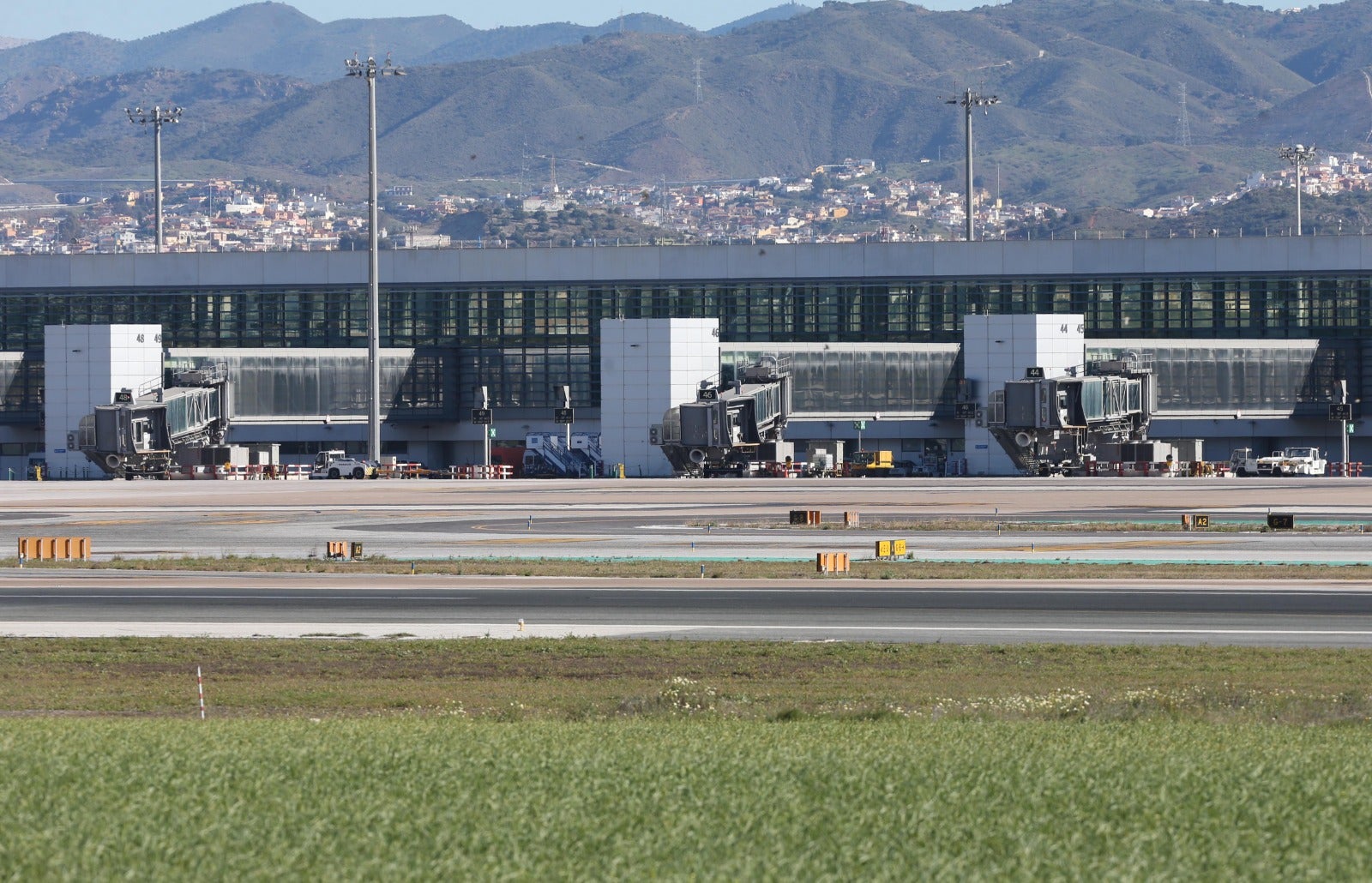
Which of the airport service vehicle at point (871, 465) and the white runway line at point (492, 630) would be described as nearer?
the white runway line at point (492, 630)

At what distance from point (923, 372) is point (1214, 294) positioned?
91.3 feet

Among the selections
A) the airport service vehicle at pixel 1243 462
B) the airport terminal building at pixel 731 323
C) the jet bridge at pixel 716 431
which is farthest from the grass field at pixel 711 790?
the airport terminal building at pixel 731 323

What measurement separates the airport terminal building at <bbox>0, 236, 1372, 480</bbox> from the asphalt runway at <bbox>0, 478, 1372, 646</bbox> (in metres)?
23.3

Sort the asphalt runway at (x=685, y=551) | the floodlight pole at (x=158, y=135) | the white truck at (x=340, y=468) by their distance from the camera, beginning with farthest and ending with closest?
the floodlight pole at (x=158, y=135) < the white truck at (x=340, y=468) < the asphalt runway at (x=685, y=551)

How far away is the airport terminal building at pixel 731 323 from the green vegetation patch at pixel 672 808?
108758 millimetres

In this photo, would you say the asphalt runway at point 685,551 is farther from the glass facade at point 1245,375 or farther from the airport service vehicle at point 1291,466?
the glass facade at point 1245,375

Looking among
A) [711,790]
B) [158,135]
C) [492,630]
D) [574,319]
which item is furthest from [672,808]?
[158,135]

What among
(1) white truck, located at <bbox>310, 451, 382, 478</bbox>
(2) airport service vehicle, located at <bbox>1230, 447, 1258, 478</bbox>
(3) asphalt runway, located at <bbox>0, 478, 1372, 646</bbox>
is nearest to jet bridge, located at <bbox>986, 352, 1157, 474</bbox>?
(3) asphalt runway, located at <bbox>0, 478, 1372, 646</bbox>

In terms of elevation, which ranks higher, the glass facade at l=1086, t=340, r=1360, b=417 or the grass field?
the glass facade at l=1086, t=340, r=1360, b=417

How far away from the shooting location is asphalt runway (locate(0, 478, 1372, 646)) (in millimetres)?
37656

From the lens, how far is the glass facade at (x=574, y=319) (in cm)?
13438

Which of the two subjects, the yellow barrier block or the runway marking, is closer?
the yellow barrier block

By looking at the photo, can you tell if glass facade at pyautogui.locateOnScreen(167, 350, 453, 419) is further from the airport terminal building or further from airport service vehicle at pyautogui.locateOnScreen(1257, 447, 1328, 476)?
airport service vehicle at pyautogui.locateOnScreen(1257, 447, 1328, 476)

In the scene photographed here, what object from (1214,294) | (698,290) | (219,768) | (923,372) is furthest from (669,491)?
(219,768)
